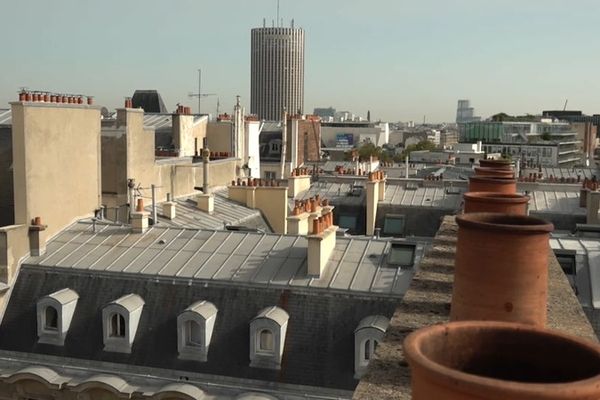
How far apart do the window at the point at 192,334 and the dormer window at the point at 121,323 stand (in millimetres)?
1284

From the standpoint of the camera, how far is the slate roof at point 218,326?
617 inches

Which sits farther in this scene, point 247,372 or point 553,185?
point 553,185

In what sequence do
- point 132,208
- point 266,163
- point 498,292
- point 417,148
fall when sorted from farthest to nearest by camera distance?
point 417,148, point 266,163, point 132,208, point 498,292

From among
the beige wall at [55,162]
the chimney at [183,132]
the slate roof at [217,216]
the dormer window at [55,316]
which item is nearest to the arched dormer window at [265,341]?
the dormer window at [55,316]

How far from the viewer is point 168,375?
1611 centimetres

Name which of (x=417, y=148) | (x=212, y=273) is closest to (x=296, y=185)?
(x=212, y=273)

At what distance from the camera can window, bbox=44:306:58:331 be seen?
1750 cm

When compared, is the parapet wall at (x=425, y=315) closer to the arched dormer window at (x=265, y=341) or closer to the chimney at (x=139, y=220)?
the arched dormer window at (x=265, y=341)

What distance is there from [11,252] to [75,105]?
5.29 meters

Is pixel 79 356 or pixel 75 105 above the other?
pixel 75 105

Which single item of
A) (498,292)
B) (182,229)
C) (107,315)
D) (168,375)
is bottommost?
(168,375)

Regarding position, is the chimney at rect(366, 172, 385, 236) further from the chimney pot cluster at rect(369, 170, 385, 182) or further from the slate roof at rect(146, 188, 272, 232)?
the slate roof at rect(146, 188, 272, 232)

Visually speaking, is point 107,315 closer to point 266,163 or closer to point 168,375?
point 168,375

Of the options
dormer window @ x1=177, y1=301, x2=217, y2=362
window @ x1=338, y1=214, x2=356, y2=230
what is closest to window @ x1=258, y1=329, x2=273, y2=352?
dormer window @ x1=177, y1=301, x2=217, y2=362
